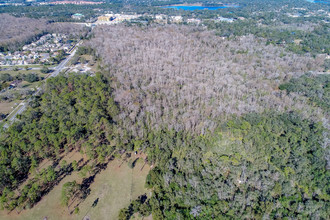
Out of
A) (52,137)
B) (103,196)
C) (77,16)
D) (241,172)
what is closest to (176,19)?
(77,16)

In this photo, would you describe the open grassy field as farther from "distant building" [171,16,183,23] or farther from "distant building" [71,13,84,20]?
"distant building" [71,13,84,20]

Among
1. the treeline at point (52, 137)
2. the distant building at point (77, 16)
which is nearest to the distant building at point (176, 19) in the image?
the distant building at point (77, 16)

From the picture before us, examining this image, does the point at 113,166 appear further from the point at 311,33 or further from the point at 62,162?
the point at 311,33

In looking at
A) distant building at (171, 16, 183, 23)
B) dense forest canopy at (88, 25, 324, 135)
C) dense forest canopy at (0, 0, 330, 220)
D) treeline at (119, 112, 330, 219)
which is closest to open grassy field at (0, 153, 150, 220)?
dense forest canopy at (0, 0, 330, 220)

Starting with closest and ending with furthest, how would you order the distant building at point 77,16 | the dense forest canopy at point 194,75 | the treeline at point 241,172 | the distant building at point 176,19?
the treeline at point 241,172, the dense forest canopy at point 194,75, the distant building at point 176,19, the distant building at point 77,16

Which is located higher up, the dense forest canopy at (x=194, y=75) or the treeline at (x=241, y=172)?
the dense forest canopy at (x=194, y=75)

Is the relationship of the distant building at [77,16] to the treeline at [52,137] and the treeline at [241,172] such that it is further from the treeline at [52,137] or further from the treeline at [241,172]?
the treeline at [241,172]

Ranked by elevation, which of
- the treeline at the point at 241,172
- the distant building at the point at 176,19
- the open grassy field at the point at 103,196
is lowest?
the open grassy field at the point at 103,196
